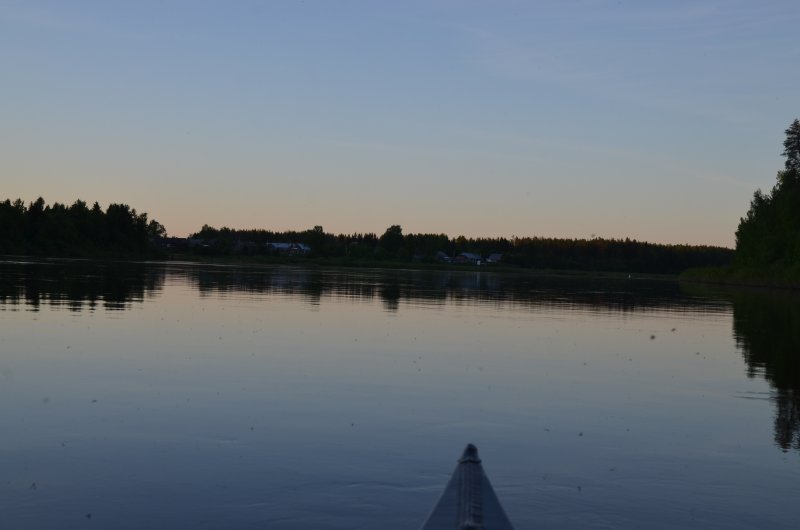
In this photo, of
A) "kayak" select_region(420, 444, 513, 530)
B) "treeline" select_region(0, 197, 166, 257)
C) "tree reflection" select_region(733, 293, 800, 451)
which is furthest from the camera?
"treeline" select_region(0, 197, 166, 257)

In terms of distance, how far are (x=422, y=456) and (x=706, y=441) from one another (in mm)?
5685

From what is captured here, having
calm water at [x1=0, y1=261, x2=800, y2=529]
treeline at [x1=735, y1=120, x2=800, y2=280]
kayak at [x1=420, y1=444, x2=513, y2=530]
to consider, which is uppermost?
treeline at [x1=735, y1=120, x2=800, y2=280]

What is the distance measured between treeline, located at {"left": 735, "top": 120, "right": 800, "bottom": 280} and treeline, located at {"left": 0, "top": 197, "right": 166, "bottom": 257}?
11652 centimetres

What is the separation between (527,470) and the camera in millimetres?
13531

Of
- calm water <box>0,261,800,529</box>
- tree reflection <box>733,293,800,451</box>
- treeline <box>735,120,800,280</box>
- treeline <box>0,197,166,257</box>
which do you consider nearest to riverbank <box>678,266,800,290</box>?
treeline <box>735,120,800,280</box>

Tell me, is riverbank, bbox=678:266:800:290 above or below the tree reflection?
above

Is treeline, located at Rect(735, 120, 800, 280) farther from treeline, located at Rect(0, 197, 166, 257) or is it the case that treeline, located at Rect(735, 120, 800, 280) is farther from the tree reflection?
treeline, located at Rect(0, 197, 166, 257)

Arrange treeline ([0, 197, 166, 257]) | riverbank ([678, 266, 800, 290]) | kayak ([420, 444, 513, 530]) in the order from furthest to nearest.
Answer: treeline ([0, 197, 166, 257])
riverbank ([678, 266, 800, 290])
kayak ([420, 444, 513, 530])

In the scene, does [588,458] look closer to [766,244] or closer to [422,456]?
[422,456]

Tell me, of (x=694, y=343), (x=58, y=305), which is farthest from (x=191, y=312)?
(x=694, y=343)

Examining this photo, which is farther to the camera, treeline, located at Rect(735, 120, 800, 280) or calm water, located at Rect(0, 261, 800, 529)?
treeline, located at Rect(735, 120, 800, 280)

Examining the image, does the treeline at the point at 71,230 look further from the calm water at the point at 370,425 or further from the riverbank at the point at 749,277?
the calm water at the point at 370,425

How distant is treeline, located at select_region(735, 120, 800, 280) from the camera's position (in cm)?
12825

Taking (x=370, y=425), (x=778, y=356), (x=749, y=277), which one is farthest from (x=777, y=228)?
(x=370, y=425)
